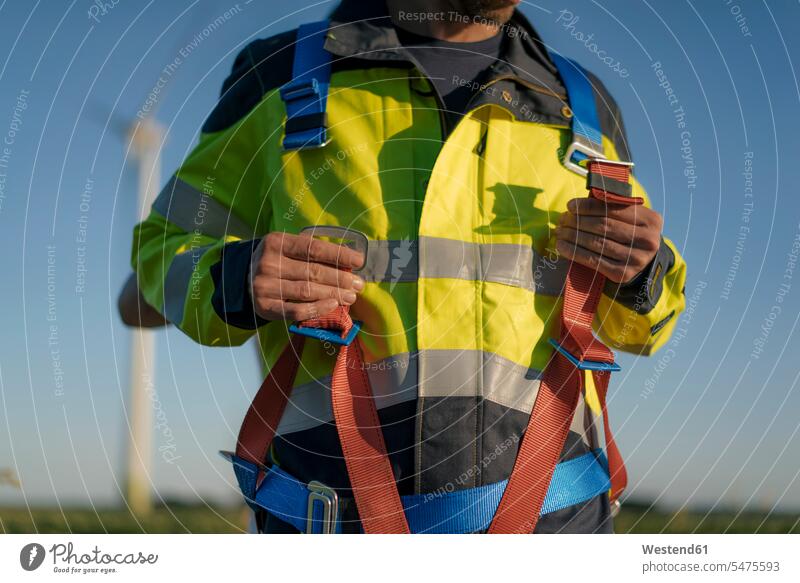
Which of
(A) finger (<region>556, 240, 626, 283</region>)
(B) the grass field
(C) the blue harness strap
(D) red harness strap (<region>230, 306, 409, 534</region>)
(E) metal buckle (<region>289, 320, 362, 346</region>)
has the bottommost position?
(B) the grass field

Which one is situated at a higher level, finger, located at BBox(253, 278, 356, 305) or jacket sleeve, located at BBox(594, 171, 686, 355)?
finger, located at BBox(253, 278, 356, 305)

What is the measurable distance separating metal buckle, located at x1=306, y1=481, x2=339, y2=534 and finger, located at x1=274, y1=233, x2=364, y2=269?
57 centimetres

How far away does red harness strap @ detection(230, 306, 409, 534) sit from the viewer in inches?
84.1

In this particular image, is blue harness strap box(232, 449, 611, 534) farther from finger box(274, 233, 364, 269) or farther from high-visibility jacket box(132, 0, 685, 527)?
finger box(274, 233, 364, 269)

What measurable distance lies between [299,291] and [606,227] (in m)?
0.81

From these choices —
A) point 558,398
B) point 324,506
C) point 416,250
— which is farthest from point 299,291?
point 558,398

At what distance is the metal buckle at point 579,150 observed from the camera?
91.6 inches

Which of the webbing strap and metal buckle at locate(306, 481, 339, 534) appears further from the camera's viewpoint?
the webbing strap

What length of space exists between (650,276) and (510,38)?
85 cm
